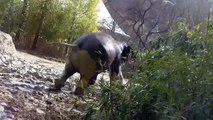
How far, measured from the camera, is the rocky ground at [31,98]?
342 cm

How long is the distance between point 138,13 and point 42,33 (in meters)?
2.65

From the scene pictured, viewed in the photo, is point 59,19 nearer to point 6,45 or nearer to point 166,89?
point 6,45

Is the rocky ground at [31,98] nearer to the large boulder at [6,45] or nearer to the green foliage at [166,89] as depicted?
the green foliage at [166,89]

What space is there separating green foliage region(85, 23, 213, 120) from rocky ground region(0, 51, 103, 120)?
39 centimetres

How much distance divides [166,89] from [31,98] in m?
1.86

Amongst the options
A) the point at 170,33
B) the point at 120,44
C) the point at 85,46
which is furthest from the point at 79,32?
the point at 170,33

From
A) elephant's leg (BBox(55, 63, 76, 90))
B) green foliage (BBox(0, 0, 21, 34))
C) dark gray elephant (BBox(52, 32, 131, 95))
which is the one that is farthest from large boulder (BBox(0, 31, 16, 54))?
green foliage (BBox(0, 0, 21, 34))

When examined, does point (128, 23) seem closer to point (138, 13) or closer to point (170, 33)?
point (138, 13)

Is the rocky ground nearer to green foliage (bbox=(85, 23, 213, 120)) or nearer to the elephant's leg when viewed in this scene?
the elephant's leg

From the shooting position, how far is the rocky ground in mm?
3418

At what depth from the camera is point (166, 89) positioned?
2.44 metres

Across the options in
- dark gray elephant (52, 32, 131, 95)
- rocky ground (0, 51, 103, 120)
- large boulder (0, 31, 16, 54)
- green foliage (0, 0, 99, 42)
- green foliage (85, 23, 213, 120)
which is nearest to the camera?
green foliage (85, 23, 213, 120)

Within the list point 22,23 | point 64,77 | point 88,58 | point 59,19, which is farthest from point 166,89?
point 22,23

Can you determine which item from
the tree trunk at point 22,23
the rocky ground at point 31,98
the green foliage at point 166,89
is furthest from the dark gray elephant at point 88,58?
the tree trunk at point 22,23
